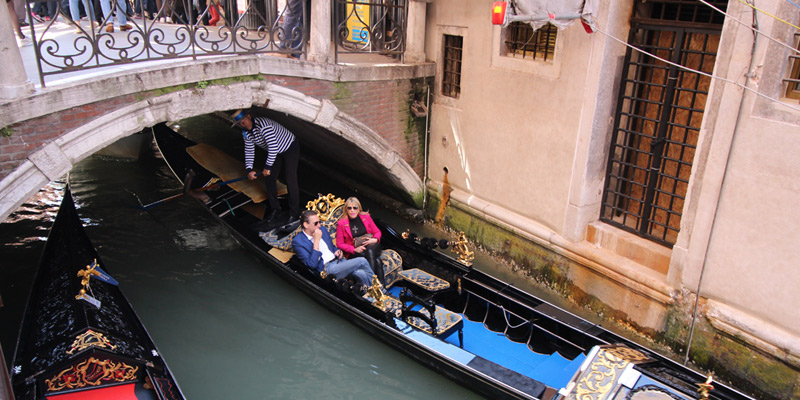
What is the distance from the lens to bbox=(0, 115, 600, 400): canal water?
14.0 feet

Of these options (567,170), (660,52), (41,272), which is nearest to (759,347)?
(567,170)

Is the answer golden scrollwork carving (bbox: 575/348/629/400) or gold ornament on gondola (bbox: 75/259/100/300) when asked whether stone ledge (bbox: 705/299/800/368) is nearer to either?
golden scrollwork carving (bbox: 575/348/629/400)

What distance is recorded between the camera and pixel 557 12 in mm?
4234

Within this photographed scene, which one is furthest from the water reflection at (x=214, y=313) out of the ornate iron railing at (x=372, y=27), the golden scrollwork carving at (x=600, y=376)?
the ornate iron railing at (x=372, y=27)

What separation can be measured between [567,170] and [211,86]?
3038 mm

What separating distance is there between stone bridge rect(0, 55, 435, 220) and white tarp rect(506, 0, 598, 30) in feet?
5.91

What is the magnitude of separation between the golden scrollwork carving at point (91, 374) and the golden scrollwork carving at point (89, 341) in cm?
8

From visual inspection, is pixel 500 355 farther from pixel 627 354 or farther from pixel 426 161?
pixel 426 161

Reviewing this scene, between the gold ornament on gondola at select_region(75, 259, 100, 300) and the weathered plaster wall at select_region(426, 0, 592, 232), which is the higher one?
the weathered plaster wall at select_region(426, 0, 592, 232)

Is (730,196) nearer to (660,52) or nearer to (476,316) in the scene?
(660,52)

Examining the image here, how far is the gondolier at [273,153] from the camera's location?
5.67m

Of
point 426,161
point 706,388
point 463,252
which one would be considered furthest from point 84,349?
point 426,161

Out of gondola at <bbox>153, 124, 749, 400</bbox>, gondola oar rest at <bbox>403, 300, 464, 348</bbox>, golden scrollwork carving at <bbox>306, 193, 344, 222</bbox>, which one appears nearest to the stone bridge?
golden scrollwork carving at <bbox>306, 193, 344, 222</bbox>

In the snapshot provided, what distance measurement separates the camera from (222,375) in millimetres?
4285
